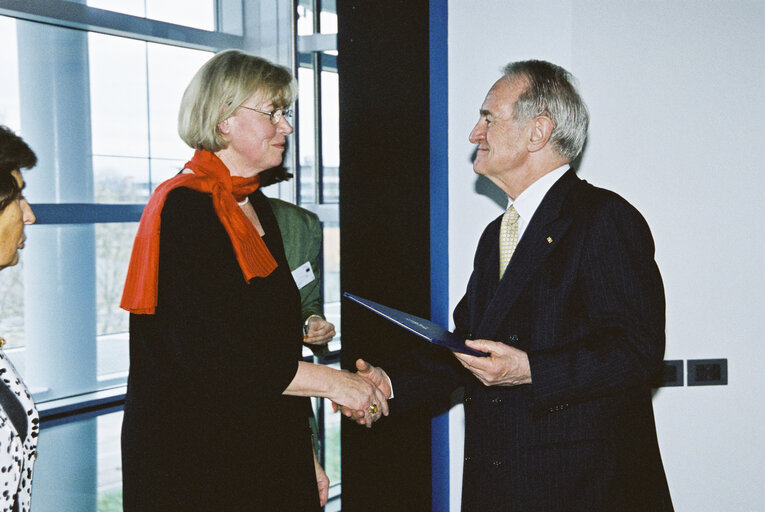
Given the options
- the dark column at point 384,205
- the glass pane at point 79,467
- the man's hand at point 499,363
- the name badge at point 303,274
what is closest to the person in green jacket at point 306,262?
the name badge at point 303,274

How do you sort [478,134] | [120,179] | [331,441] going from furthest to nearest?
[331,441] → [120,179] → [478,134]

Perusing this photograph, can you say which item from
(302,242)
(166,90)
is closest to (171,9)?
(166,90)

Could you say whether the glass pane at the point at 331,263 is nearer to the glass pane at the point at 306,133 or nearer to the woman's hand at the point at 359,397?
the glass pane at the point at 306,133

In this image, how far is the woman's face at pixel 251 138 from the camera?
1926 millimetres

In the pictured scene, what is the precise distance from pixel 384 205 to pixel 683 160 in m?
1.21

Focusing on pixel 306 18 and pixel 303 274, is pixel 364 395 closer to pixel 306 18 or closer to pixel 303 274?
pixel 303 274

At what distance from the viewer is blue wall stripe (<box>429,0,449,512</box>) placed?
2596mm

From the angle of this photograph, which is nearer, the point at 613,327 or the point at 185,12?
the point at 613,327

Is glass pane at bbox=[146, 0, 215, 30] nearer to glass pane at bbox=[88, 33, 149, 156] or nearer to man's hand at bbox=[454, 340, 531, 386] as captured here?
glass pane at bbox=[88, 33, 149, 156]

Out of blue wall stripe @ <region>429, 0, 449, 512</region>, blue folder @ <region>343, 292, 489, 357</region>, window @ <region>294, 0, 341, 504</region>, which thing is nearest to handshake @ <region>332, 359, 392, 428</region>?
blue folder @ <region>343, 292, 489, 357</region>

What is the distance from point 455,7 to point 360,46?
1.54 ft

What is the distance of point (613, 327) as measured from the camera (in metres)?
1.64

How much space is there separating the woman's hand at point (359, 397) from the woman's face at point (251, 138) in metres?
0.69

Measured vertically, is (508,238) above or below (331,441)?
above
